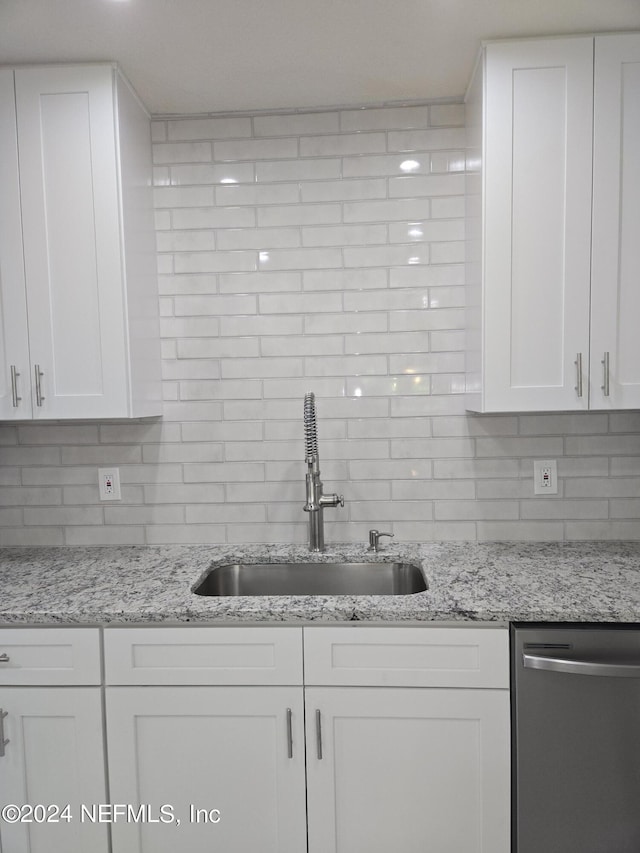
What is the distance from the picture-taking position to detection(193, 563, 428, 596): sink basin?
2098 mm

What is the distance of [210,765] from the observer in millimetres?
1654

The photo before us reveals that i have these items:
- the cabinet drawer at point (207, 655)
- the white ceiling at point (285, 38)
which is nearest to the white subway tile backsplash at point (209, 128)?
the white ceiling at point (285, 38)

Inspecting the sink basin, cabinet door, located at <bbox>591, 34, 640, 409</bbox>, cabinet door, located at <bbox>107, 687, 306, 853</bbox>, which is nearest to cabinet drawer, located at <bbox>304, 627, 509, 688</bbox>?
cabinet door, located at <bbox>107, 687, 306, 853</bbox>

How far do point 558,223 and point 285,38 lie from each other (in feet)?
3.26

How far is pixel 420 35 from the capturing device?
1.78 metres

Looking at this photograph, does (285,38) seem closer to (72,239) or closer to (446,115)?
(446,115)

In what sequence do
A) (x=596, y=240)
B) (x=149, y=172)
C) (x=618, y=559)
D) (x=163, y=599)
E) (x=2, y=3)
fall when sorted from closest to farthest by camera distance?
(x=2, y=3), (x=163, y=599), (x=596, y=240), (x=618, y=559), (x=149, y=172)

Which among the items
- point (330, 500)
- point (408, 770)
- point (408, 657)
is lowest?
point (408, 770)

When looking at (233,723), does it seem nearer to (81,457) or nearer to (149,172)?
(81,457)

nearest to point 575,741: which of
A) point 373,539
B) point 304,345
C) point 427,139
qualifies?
point 373,539

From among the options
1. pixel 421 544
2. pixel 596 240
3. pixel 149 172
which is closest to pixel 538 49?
pixel 596 240

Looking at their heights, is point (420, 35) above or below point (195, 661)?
above

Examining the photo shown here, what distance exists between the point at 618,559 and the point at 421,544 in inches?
26.1

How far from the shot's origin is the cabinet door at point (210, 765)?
165cm
